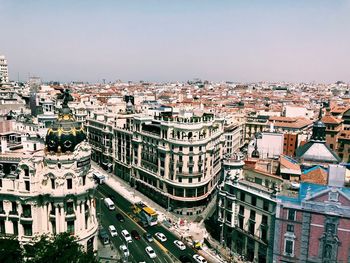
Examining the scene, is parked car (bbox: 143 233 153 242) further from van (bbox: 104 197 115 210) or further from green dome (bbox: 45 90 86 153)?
green dome (bbox: 45 90 86 153)

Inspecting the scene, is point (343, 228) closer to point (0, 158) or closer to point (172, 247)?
point (172, 247)

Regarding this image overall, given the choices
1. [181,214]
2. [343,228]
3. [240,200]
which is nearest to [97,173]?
[181,214]

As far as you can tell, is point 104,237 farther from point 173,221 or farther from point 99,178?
point 99,178

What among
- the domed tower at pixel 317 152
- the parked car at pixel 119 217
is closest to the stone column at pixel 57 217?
the parked car at pixel 119 217

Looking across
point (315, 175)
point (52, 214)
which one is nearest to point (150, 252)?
point (52, 214)

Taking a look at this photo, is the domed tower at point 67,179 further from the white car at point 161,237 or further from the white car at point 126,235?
the white car at point 161,237
